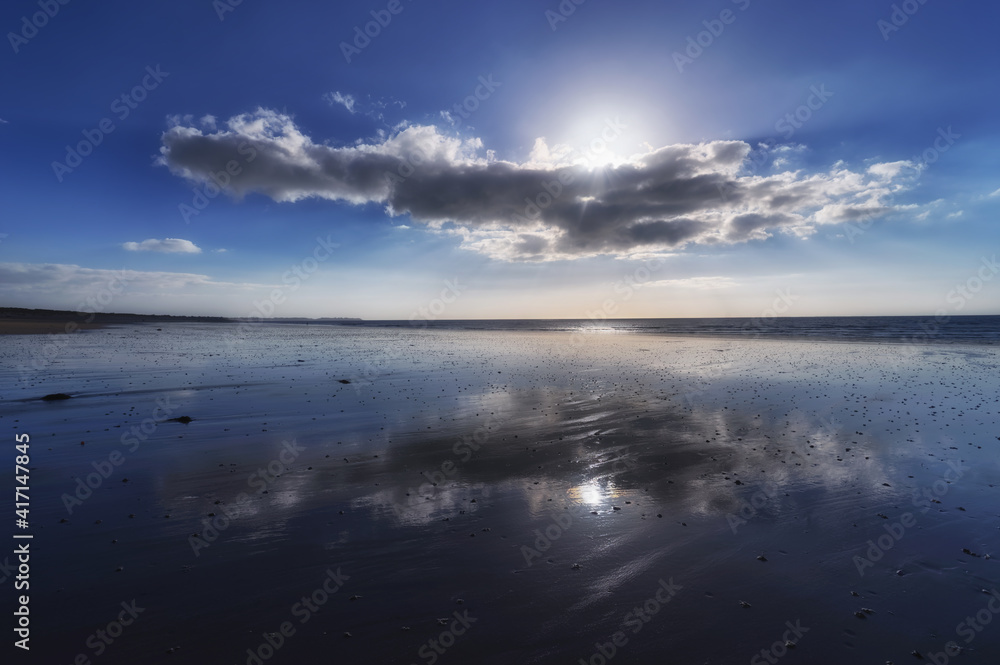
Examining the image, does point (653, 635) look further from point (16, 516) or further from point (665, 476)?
point (16, 516)

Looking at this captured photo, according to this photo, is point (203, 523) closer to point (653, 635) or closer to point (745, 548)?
point (653, 635)

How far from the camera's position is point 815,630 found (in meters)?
6.08

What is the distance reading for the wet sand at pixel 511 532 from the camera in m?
5.93

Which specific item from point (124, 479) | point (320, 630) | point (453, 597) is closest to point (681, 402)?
point (453, 597)

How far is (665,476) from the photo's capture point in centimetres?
1173

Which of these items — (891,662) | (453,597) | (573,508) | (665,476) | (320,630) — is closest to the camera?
(891,662)

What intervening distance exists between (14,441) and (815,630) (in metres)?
21.5

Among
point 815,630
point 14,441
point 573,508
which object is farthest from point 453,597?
point 14,441

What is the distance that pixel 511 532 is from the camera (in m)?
8.68

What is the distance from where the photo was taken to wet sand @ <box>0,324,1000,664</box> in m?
5.93

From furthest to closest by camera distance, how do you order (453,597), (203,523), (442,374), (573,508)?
(442,374), (573,508), (203,523), (453,597)

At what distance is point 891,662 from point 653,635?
295 centimetres

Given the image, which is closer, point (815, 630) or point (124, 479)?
point (815, 630)

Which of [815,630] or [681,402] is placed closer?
[815,630]
